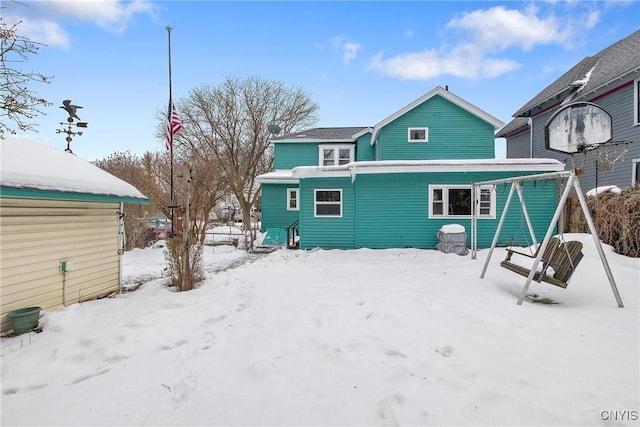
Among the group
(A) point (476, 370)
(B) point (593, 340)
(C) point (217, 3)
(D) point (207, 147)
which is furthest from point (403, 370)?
(D) point (207, 147)

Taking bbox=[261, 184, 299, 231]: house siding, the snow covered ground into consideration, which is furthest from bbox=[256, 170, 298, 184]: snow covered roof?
the snow covered ground

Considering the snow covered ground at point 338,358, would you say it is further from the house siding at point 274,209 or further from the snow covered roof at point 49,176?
the house siding at point 274,209

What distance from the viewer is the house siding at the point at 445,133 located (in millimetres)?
13516

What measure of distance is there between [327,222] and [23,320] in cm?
841

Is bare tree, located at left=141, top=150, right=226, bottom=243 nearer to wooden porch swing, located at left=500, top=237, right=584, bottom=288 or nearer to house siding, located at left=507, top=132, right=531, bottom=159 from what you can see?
wooden porch swing, located at left=500, top=237, right=584, bottom=288

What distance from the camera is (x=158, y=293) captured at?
606 cm

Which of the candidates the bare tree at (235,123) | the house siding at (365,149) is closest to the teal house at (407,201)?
the house siding at (365,149)

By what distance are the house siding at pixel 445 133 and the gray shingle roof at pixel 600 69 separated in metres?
4.25

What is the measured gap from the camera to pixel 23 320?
4.27 m

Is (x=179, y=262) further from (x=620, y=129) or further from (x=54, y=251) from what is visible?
(x=620, y=129)

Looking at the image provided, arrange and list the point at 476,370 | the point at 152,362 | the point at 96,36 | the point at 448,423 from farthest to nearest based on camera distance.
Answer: the point at 96,36
the point at 152,362
the point at 476,370
the point at 448,423

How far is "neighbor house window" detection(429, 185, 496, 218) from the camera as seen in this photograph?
422 inches

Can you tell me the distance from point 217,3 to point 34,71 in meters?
6.85

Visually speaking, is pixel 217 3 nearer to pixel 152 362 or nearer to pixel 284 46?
pixel 284 46
